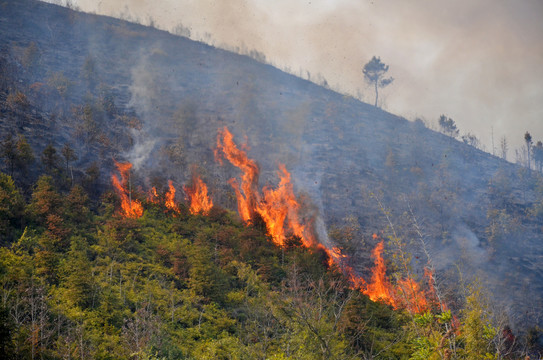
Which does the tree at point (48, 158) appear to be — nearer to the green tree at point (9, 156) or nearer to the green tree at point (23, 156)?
the green tree at point (23, 156)

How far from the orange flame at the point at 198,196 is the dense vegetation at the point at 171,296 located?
4.25 meters

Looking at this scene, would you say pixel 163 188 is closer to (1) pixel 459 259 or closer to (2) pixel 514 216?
(1) pixel 459 259

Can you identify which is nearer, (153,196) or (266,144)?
(153,196)

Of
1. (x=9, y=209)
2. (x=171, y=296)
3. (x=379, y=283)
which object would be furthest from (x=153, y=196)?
(x=379, y=283)

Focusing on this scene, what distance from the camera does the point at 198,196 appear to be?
5247 centimetres

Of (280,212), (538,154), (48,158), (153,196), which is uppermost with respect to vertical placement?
(538,154)

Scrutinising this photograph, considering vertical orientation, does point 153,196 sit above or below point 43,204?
above

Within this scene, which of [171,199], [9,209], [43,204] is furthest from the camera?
[171,199]

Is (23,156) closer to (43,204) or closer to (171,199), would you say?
(43,204)

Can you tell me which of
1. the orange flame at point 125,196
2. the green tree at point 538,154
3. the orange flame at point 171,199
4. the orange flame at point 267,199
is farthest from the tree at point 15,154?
the green tree at point 538,154

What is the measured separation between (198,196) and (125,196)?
33.1 ft

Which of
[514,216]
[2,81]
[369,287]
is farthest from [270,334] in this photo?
[514,216]

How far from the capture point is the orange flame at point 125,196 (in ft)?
143

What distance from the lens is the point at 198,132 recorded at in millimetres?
63094
